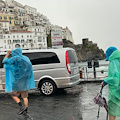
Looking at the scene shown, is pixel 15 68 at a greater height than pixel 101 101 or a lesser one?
greater

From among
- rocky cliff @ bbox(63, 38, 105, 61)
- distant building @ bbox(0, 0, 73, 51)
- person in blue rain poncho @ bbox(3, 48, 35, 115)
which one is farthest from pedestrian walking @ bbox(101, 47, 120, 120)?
rocky cliff @ bbox(63, 38, 105, 61)

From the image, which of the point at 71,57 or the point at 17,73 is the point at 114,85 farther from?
the point at 71,57

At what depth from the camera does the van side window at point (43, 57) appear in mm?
9258

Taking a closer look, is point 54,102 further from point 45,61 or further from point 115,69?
point 115,69

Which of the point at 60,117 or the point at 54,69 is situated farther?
the point at 54,69

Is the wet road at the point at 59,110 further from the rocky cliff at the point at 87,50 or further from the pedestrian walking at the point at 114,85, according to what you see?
the rocky cliff at the point at 87,50

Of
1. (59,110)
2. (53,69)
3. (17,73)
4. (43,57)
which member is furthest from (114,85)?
(43,57)

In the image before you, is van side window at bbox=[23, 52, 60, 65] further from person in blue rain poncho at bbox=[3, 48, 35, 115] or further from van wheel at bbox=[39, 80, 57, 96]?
person in blue rain poncho at bbox=[3, 48, 35, 115]

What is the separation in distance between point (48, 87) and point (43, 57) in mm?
1286

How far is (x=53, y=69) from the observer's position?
919 centimetres

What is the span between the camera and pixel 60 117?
583cm

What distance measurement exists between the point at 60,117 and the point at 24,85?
4.38 ft

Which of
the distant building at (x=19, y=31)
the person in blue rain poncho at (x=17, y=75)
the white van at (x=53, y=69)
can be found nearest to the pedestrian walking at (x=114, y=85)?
the person in blue rain poncho at (x=17, y=75)

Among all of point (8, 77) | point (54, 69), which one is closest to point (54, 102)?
point (54, 69)
